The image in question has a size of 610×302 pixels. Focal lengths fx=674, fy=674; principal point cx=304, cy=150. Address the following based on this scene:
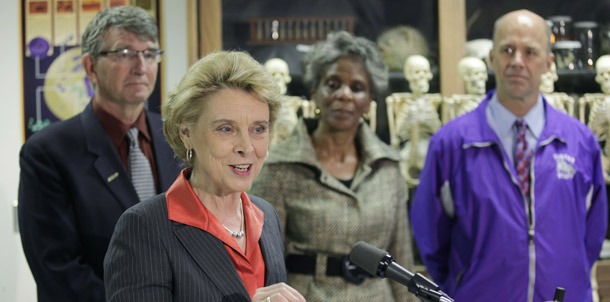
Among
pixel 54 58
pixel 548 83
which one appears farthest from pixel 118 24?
pixel 548 83

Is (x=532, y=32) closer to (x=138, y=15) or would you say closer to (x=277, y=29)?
(x=138, y=15)

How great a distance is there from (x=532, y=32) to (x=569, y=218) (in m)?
0.66

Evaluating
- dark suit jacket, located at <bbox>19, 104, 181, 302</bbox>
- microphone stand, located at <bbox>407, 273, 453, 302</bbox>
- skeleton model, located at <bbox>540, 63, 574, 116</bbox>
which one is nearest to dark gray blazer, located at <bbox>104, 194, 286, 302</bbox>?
microphone stand, located at <bbox>407, 273, 453, 302</bbox>

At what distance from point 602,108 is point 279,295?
9.79ft

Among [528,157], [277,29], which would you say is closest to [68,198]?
[528,157]

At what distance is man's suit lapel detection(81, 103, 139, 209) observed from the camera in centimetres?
189

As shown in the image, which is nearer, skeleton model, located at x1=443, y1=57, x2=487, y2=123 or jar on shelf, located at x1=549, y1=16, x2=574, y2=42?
skeleton model, located at x1=443, y1=57, x2=487, y2=123

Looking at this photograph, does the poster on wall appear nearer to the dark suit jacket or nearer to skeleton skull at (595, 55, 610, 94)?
the dark suit jacket

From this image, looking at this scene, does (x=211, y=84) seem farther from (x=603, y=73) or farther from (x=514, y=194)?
(x=603, y=73)

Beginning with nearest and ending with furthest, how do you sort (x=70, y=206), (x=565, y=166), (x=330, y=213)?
(x=70, y=206), (x=330, y=213), (x=565, y=166)

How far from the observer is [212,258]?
4.17 ft

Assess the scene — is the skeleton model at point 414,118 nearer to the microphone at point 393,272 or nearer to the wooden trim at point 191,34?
the wooden trim at point 191,34

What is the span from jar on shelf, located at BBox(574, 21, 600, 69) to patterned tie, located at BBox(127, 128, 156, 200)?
269cm

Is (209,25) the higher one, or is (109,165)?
(209,25)
